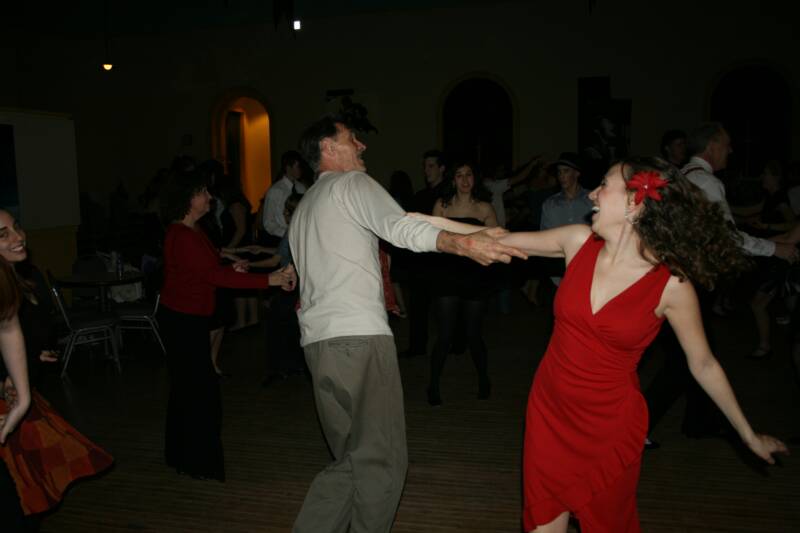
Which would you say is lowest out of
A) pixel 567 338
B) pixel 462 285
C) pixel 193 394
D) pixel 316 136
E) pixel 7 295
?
pixel 193 394

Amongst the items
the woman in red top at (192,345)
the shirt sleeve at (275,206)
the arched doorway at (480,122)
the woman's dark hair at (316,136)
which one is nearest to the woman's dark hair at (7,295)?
the woman's dark hair at (316,136)

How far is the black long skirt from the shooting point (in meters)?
3.47

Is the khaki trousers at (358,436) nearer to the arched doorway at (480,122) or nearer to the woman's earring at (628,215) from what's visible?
the woman's earring at (628,215)

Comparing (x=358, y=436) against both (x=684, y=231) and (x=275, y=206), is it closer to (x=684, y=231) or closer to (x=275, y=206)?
(x=684, y=231)

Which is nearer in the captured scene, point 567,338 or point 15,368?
point 567,338

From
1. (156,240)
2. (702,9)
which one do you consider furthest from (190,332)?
(702,9)

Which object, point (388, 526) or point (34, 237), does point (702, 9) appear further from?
point (388, 526)

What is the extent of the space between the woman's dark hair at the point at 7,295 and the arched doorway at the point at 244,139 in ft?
37.3

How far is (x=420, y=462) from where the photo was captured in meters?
3.76

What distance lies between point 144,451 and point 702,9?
412 inches

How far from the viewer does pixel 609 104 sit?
1133cm

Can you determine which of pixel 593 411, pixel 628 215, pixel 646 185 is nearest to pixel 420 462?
pixel 593 411

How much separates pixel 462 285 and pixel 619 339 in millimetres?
2537

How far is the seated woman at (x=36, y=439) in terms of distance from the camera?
2.51 m
